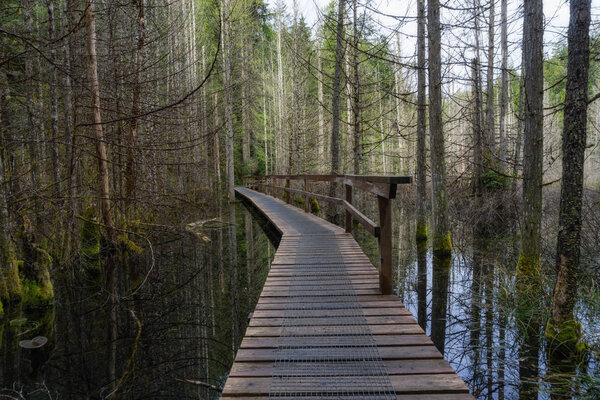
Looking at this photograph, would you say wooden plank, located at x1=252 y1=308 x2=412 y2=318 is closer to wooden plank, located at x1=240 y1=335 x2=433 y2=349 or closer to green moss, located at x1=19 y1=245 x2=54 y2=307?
wooden plank, located at x1=240 y1=335 x2=433 y2=349

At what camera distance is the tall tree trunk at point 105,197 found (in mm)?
4238

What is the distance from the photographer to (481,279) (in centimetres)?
575

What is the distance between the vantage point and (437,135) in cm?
755

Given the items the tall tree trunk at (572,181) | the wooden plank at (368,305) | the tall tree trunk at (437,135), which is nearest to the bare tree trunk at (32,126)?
the wooden plank at (368,305)

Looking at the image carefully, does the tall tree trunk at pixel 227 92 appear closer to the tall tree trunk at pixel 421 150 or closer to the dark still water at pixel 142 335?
the tall tree trunk at pixel 421 150

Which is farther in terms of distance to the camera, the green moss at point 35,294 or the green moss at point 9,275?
the green moss at point 35,294

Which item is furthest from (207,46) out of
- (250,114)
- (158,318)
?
(158,318)

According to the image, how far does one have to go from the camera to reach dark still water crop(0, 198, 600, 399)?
3287 millimetres

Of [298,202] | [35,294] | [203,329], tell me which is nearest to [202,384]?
[203,329]

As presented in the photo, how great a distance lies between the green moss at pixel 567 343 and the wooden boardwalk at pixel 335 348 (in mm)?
1363

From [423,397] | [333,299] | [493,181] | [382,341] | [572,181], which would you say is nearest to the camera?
[423,397]

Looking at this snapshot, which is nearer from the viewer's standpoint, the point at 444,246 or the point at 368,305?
the point at 368,305

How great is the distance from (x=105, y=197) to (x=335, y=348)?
4533mm

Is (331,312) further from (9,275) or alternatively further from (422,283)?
(9,275)
